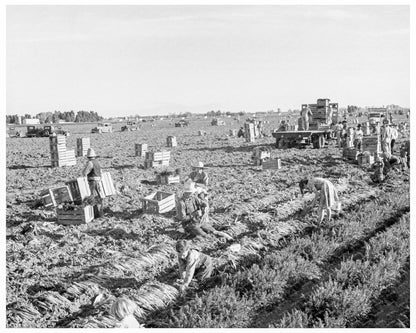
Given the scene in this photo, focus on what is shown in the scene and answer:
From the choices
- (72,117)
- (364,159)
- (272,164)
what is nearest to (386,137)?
(364,159)

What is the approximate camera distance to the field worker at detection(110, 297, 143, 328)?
589 centimetres

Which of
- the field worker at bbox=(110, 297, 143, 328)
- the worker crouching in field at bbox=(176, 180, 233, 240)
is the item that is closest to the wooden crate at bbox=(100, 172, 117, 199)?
the worker crouching in field at bbox=(176, 180, 233, 240)

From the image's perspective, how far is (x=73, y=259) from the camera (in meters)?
8.57

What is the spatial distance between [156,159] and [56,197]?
7.41 meters

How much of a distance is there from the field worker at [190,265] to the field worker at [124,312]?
104cm

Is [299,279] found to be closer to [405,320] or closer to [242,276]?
[242,276]

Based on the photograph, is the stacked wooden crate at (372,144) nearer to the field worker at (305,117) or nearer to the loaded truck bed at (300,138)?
the loaded truck bed at (300,138)

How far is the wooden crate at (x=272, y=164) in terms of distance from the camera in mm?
18141

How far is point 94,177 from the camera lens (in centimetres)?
1148

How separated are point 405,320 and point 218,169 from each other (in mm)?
12508

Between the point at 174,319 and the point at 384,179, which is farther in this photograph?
the point at 384,179

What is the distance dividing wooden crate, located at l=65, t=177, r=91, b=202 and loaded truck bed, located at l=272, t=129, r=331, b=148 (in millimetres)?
14769

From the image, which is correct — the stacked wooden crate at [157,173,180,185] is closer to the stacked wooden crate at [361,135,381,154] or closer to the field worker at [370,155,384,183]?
the field worker at [370,155,384,183]
